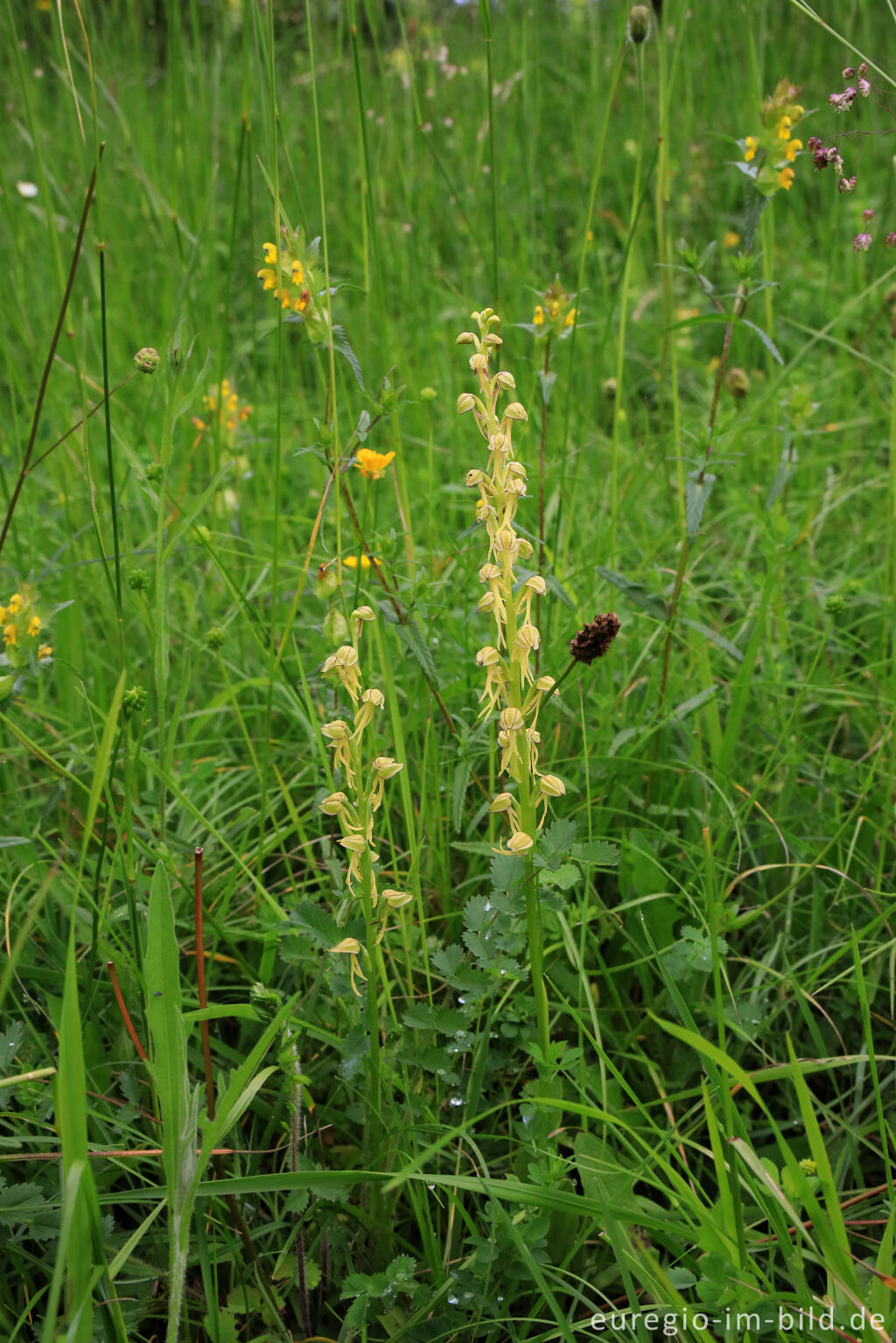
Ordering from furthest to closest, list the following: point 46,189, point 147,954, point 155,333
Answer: point 155,333 → point 46,189 → point 147,954

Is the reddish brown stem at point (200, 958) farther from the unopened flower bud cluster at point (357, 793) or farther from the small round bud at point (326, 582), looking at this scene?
the small round bud at point (326, 582)

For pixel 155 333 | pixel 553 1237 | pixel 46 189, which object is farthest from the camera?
pixel 155 333

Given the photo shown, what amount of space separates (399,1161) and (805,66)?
426cm

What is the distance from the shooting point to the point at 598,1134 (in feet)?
3.42

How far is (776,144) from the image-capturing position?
1298 mm

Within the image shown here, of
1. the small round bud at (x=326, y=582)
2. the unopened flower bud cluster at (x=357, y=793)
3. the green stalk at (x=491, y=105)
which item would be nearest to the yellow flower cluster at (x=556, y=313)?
the green stalk at (x=491, y=105)

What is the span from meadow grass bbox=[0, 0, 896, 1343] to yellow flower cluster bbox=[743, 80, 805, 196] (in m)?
0.12

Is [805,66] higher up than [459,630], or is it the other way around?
[805,66]

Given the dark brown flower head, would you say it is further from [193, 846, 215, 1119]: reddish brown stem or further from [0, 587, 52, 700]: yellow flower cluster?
[0, 587, 52, 700]: yellow flower cluster

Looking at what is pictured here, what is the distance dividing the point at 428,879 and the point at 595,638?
52 centimetres

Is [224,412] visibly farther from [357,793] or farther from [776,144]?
[357,793]

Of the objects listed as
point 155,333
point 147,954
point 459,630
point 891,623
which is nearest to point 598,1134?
point 147,954

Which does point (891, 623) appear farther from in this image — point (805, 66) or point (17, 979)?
point (805, 66)

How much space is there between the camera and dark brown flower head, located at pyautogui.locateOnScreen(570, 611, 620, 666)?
2.99 ft
